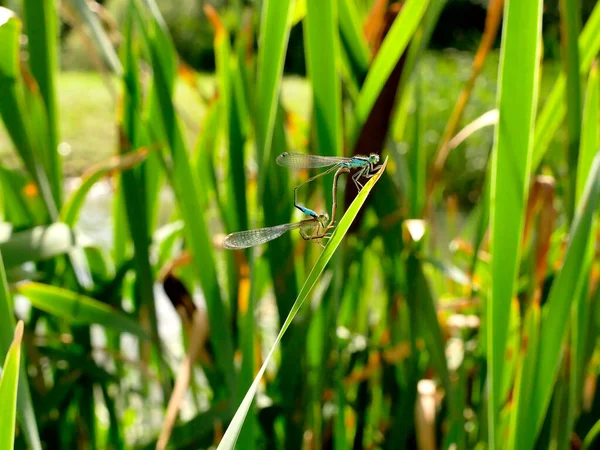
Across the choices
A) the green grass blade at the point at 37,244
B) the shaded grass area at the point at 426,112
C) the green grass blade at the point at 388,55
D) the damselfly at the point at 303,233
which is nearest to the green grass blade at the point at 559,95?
the green grass blade at the point at 388,55

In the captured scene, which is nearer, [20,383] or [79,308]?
[20,383]

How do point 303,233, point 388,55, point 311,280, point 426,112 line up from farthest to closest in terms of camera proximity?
point 426,112, point 388,55, point 303,233, point 311,280

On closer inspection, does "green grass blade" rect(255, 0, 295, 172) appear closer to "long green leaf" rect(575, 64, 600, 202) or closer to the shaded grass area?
"long green leaf" rect(575, 64, 600, 202)

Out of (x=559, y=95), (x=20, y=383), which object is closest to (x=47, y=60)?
(x=20, y=383)

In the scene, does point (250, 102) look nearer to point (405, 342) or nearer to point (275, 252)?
point (275, 252)

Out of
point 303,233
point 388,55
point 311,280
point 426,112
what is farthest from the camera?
point 426,112

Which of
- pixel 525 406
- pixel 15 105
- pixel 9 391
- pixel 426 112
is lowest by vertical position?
pixel 426 112

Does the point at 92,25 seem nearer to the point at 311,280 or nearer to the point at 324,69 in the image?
the point at 324,69
